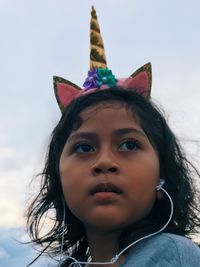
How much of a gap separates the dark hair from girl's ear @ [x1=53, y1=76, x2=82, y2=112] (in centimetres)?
9

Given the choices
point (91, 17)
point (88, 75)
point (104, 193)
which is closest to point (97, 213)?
point (104, 193)

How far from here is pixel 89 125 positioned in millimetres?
2467

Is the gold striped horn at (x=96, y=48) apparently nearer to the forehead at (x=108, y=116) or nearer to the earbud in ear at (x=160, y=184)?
the forehead at (x=108, y=116)

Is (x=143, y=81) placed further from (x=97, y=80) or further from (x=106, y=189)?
(x=106, y=189)

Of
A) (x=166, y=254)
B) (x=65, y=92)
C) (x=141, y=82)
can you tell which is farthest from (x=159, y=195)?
(x=65, y=92)

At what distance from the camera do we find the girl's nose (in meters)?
2.28

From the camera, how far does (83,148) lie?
2445 millimetres

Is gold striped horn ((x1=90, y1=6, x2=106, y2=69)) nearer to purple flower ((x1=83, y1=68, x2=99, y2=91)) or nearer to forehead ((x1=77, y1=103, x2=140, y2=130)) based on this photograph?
purple flower ((x1=83, y1=68, x2=99, y2=91))

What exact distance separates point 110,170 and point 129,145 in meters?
0.17

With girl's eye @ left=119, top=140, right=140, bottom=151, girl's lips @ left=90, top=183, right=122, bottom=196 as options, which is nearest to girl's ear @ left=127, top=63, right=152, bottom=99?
girl's eye @ left=119, top=140, right=140, bottom=151

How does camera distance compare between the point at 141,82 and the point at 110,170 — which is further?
the point at 141,82

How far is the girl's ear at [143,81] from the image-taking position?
107 inches

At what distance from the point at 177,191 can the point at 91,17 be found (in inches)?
40.3

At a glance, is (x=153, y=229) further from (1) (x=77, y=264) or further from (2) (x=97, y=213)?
(1) (x=77, y=264)
